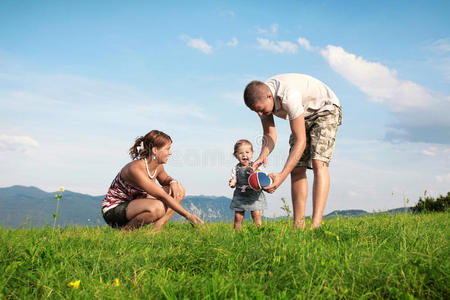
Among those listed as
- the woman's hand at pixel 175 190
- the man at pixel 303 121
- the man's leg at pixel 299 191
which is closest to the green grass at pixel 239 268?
the man at pixel 303 121

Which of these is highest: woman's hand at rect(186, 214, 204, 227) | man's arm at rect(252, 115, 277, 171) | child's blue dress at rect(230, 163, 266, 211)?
man's arm at rect(252, 115, 277, 171)

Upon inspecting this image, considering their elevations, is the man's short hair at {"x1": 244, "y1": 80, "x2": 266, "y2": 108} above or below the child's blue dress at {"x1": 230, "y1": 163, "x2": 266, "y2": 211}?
above

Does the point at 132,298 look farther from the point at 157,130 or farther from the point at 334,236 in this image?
the point at 157,130

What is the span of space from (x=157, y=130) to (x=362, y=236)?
3355 millimetres

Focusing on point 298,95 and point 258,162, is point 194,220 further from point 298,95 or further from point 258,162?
point 298,95

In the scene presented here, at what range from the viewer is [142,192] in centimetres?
585

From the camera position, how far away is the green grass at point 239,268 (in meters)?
2.29

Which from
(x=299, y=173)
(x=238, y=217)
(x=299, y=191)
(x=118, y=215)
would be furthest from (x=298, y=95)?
(x=118, y=215)

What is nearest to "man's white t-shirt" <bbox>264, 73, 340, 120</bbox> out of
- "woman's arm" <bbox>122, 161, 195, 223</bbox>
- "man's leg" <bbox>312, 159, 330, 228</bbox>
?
"man's leg" <bbox>312, 159, 330, 228</bbox>

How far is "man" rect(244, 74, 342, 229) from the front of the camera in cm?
465

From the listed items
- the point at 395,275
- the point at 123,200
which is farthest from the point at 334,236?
the point at 123,200

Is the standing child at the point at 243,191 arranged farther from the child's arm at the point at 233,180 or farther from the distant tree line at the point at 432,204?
the distant tree line at the point at 432,204

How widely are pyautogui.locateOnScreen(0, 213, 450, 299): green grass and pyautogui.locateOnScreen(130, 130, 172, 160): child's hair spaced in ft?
6.41

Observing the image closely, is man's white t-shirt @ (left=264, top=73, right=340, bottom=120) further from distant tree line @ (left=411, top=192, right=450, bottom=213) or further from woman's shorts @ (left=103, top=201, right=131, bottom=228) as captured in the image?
distant tree line @ (left=411, top=192, right=450, bottom=213)
